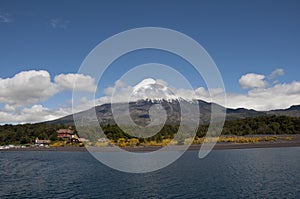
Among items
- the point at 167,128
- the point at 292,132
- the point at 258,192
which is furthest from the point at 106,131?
the point at 258,192

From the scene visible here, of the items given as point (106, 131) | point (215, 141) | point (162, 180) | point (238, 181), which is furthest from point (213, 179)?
point (106, 131)

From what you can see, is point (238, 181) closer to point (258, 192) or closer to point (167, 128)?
point (258, 192)

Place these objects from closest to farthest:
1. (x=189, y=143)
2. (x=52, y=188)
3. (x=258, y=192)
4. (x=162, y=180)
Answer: (x=258, y=192) < (x=52, y=188) < (x=162, y=180) < (x=189, y=143)

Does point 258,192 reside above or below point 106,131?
below

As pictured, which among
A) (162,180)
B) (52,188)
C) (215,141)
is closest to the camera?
(52,188)

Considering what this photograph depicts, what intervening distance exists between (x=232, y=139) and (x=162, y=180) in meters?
129

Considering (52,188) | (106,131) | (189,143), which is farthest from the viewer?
(106,131)

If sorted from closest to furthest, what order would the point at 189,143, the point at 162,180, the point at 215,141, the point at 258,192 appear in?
the point at 258,192 → the point at 162,180 → the point at 189,143 → the point at 215,141

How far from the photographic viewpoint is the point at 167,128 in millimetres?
192750

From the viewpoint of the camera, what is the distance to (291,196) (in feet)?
131

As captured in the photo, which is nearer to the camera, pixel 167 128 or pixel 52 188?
pixel 52 188

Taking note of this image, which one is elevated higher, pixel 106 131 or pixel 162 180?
pixel 106 131

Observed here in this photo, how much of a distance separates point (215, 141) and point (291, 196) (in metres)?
133

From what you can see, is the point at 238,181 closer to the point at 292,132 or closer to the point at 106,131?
the point at 106,131
